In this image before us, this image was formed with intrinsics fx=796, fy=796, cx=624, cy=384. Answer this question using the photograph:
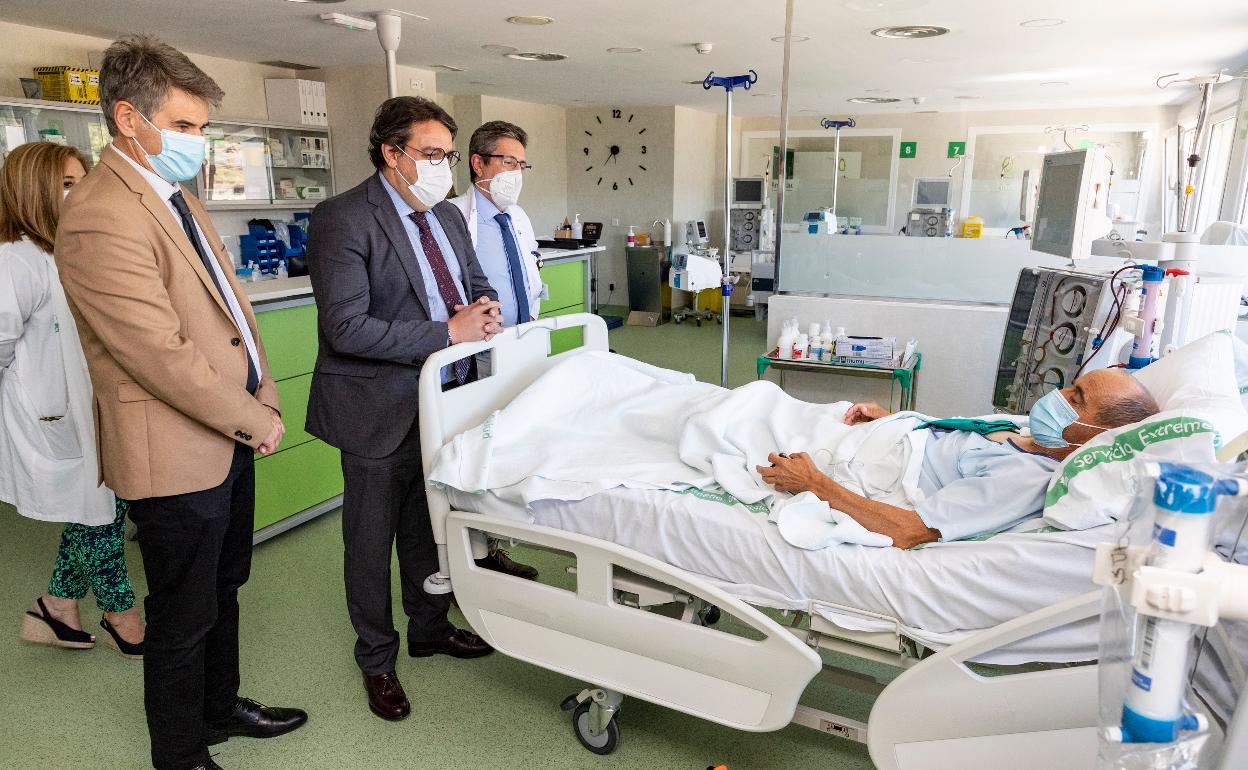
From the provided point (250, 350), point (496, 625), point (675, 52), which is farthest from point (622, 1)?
point (496, 625)

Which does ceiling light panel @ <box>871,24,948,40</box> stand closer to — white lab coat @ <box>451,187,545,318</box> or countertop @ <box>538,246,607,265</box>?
countertop @ <box>538,246,607,265</box>

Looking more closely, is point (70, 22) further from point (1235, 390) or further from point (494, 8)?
point (1235, 390)

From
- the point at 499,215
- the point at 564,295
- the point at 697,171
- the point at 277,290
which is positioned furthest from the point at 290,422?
the point at 697,171

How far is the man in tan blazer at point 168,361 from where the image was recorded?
1422 mm

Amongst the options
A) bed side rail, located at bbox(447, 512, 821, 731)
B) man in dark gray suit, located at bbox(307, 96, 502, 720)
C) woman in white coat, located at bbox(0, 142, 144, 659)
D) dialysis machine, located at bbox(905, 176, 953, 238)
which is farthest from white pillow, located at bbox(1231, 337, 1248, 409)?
dialysis machine, located at bbox(905, 176, 953, 238)

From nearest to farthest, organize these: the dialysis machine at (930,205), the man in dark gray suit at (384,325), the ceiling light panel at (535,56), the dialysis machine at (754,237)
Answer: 1. the man in dark gray suit at (384,325)
2. the ceiling light panel at (535,56)
3. the dialysis machine at (930,205)
4. the dialysis machine at (754,237)

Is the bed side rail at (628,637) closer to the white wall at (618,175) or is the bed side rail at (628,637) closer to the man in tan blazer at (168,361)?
the man in tan blazer at (168,361)

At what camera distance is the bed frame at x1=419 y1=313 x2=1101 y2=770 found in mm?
1354

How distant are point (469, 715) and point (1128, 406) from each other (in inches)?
68.5

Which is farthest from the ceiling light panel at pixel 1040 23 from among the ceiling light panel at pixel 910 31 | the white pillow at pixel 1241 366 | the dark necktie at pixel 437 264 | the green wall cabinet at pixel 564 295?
the dark necktie at pixel 437 264

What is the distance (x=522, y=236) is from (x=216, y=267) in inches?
64.9

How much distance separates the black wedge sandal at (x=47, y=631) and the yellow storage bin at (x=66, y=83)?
110 inches

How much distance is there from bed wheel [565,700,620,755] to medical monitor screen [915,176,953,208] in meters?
6.38

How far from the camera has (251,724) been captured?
194cm
